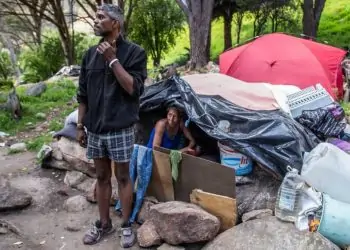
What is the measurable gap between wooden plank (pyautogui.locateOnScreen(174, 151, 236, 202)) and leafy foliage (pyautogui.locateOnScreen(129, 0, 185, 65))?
1108 centimetres

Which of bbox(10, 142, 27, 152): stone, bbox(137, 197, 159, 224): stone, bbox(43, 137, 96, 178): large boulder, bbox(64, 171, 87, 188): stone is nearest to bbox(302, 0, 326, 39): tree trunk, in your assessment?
bbox(10, 142, 27, 152): stone

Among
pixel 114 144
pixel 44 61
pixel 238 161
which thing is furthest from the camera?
pixel 44 61

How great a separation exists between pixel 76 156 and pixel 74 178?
22cm

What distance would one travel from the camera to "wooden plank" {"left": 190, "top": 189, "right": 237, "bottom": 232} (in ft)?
11.3

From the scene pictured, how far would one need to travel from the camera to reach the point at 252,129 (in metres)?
3.85

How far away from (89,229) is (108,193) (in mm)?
423

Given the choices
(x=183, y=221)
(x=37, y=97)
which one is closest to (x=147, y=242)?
(x=183, y=221)

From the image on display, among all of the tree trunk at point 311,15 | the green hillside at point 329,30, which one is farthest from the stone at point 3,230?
the green hillside at point 329,30

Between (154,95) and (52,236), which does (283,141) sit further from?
(52,236)

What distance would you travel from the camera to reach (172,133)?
4156mm

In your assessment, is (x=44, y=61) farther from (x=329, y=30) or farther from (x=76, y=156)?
(x=76, y=156)

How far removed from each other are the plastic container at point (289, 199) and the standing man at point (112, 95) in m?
1.09

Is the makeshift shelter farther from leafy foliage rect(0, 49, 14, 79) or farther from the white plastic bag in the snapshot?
leafy foliage rect(0, 49, 14, 79)

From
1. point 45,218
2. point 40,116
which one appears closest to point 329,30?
point 40,116
